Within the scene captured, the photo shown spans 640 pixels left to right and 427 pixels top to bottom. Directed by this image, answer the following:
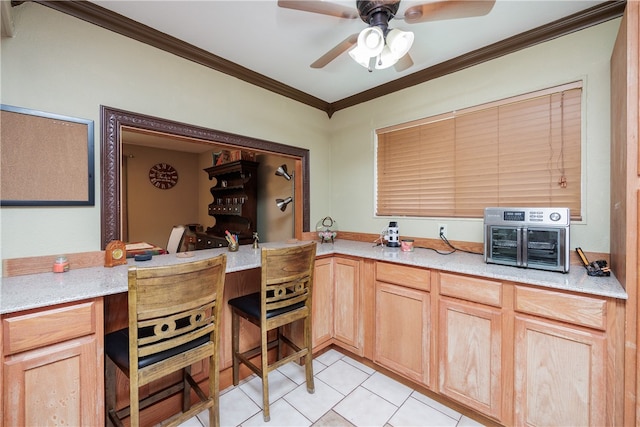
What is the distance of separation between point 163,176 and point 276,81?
3.83 meters

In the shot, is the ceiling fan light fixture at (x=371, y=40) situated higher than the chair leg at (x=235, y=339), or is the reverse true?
the ceiling fan light fixture at (x=371, y=40)

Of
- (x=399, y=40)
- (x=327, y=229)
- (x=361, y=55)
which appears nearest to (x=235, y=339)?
(x=327, y=229)

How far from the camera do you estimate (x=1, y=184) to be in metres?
1.37

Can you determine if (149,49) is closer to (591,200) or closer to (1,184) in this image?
(1,184)

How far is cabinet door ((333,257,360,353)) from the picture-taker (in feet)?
7.33

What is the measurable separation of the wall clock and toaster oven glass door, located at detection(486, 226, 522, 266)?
548cm

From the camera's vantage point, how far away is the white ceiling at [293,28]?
1.61m

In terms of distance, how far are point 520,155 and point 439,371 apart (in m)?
1.62

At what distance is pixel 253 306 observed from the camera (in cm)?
180

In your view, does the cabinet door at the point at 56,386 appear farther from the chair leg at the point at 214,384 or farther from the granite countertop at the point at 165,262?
the chair leg at the point at 214,384

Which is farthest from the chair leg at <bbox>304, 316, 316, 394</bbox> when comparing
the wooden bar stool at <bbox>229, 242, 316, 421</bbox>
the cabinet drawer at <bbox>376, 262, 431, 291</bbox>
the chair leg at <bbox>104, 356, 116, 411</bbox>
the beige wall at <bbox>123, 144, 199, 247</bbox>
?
the beige wall at <bbox>123, 144, 199, 247</bbox>

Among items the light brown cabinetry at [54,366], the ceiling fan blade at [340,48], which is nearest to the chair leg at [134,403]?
the light brown cabinetry at [54,366]

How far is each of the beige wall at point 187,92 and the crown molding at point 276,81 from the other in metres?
0.04

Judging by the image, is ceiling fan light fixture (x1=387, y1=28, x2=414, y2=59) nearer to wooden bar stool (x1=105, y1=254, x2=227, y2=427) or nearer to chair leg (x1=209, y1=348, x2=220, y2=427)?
wooden bar stool (x1=105, y1=254, x2=227, y2=427)
